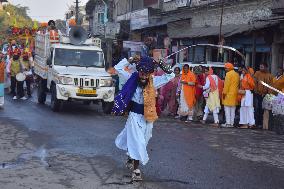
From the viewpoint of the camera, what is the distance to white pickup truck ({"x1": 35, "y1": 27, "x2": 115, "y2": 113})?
15.7 metres

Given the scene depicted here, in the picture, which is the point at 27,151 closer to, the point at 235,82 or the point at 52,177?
the point at 52,177

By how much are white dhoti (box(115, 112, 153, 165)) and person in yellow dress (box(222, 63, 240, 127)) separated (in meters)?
7.69

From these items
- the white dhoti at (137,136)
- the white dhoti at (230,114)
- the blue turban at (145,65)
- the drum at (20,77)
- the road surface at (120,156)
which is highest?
the blue turban at (145,65)

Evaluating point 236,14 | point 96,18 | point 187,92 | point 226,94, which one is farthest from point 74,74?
point 96,18

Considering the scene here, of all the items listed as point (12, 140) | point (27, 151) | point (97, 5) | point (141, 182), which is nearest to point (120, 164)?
point (141, 182)

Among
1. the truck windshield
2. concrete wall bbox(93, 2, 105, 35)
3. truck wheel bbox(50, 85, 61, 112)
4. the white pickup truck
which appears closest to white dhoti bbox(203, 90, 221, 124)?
the white pickup truck

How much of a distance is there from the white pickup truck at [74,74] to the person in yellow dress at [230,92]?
11.7 feet

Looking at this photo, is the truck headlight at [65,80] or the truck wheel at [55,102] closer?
the truck headlight at [65,80]

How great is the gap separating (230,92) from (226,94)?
150 mm

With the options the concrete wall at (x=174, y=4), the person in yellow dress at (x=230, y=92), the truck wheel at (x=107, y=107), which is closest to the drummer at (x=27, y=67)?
the truck wheel at (x=107, y=107)

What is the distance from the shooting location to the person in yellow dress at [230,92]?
49.5ft

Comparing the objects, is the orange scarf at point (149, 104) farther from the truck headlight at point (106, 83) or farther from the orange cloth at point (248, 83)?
the truck headlight at point (106, 83)

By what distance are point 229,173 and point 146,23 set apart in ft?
76.7

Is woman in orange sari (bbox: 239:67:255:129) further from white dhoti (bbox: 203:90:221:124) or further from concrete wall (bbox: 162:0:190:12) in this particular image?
concrete wall (bbox: 162:0:190:12)
